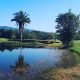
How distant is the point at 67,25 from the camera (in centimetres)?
7106

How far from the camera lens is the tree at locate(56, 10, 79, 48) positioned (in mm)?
70188

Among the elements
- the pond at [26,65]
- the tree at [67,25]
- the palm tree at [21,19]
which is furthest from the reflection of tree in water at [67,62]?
the palm tree at [21,19]

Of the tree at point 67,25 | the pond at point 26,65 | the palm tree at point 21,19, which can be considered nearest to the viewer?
the pond at point 26,65

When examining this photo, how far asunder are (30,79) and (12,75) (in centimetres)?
254

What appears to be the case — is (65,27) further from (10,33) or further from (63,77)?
(10,33)

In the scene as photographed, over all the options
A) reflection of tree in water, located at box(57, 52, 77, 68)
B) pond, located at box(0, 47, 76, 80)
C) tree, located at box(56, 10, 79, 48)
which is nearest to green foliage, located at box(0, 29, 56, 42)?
tree, located at box(56, 10, 79, 48)

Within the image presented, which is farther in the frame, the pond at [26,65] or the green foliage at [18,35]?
the green foliage at [18,35]

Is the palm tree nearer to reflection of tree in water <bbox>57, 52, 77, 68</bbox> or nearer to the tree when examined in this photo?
the tree

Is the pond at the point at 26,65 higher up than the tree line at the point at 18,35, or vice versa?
the tree line at the point at 18,35

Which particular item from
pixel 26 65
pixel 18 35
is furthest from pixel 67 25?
pixel 18 35

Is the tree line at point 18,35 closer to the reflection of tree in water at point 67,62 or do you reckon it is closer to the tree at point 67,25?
the tree at point 67,25

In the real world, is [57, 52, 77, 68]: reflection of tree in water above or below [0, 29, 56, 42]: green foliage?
below

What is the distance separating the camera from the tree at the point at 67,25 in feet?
230

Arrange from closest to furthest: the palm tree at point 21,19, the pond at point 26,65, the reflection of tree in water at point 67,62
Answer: the pond at point 26,65 < the reflection of tree in water at point 67,62 < the palm tree at point 21,19
